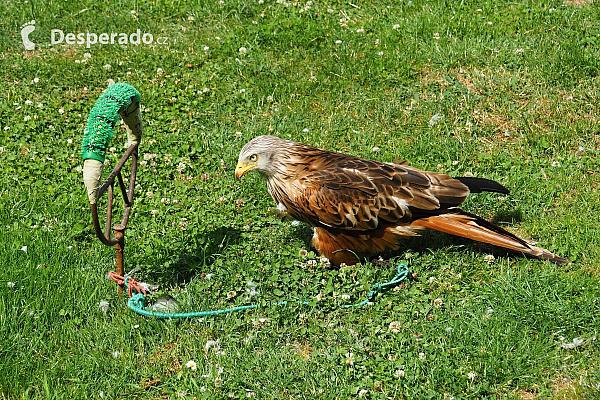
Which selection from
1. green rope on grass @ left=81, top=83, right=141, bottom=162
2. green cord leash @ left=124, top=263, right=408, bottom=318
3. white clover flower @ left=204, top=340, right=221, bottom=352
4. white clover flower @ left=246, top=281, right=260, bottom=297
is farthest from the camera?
white clover flower @ left=246, top=281, right=260, bottom=297

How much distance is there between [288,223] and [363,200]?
38.9 inches

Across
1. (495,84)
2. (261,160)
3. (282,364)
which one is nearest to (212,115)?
(261,160)

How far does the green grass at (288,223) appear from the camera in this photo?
193 inches

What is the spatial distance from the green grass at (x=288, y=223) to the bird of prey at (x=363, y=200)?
0.24m

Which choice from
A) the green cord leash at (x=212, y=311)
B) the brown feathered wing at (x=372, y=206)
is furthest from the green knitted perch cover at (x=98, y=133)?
the brown feathered wing at (x=372, y=206)

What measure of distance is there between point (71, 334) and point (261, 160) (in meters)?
2.12

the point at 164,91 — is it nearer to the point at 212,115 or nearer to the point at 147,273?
the point at 212,115

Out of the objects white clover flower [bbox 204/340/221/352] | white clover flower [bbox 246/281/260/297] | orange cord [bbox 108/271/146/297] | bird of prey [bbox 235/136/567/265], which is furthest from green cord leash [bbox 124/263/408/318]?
bird of prey [bbox 235/136/567/265]

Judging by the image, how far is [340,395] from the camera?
15.5 ft

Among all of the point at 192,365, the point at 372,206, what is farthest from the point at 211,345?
the point at 372,206

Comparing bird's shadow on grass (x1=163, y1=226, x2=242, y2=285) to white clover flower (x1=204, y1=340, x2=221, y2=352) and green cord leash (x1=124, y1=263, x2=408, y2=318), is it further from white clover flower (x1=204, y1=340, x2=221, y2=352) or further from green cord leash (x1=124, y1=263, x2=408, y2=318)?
white clover flower (x1=204, y1=340, x2=221, y2=352)

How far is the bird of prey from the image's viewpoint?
18.8 ft

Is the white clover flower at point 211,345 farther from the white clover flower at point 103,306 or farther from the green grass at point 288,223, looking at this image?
the white clover flower at point 103,306

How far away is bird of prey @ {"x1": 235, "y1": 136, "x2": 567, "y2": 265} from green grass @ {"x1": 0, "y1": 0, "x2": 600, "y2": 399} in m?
0.24
